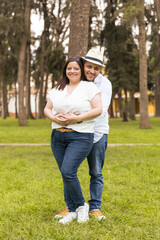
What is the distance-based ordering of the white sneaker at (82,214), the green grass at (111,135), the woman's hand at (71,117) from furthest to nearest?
the green grass at (111,135)
the white sneaker at (82,214)
the woman's hand at (71,117)

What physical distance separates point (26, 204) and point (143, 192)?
193cm

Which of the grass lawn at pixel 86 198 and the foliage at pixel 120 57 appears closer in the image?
the grass lawn at pixel 86 198

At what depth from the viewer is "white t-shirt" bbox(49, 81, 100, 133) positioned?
13.7 feet

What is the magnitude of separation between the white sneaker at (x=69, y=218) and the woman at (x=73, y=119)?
0.31 m

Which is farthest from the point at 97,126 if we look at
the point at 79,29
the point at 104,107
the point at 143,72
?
the point at 143,72

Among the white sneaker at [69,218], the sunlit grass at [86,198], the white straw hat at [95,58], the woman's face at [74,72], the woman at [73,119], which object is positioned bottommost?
the sunlit grass at [86,198]

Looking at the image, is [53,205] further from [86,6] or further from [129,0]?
[129,0]

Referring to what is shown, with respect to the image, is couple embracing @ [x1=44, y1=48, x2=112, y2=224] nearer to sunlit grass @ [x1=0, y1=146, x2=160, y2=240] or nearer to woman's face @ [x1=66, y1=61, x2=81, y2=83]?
woman's face @ [x1=66, y1=61, x2=81, y2=83]

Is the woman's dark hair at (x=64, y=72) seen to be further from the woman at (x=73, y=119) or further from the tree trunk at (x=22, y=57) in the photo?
the tree trunk at (x=22, y=57)

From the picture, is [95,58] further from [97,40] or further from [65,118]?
[97,40]

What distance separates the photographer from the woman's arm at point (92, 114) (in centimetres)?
409

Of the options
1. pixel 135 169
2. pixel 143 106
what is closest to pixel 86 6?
pixel 135 169

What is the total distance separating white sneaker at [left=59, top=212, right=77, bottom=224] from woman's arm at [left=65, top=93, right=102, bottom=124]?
1201 mm

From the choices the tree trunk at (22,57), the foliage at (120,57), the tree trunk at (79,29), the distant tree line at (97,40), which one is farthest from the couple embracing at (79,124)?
the tree trunk at (22,57)
